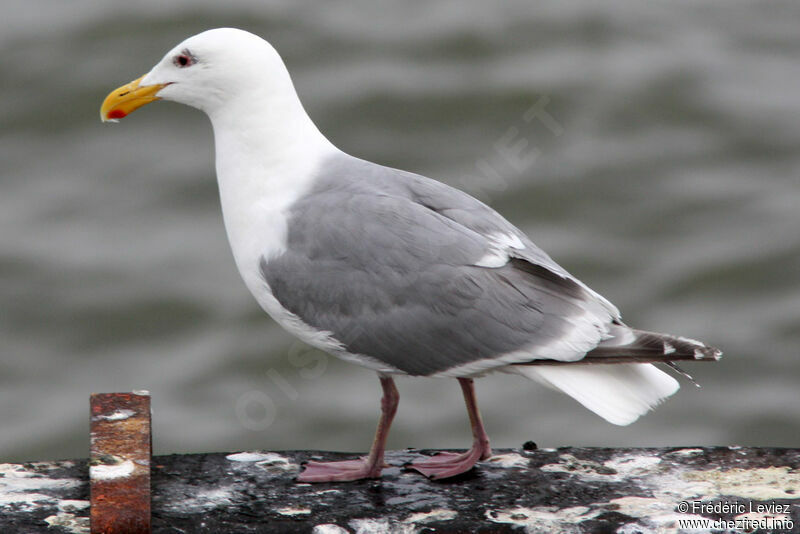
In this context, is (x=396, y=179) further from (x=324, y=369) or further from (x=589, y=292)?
(x=324, y=369)

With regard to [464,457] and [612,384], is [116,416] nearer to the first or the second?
[464,457]

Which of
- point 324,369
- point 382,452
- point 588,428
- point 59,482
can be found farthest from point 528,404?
point 59,482

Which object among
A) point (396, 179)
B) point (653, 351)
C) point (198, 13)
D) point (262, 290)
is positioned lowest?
point (653, 351)

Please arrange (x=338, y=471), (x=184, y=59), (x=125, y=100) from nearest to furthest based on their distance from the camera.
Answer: (x=338, y=471) → (x=184, y=59) → (x=125, y=100)

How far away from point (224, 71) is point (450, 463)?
45.7 inches

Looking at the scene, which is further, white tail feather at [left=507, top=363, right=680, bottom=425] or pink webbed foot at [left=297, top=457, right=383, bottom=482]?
pink webbed foot at [left=297, top=457, right=383, bottom=482]

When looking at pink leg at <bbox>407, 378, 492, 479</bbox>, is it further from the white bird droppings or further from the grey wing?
the white bird droppings

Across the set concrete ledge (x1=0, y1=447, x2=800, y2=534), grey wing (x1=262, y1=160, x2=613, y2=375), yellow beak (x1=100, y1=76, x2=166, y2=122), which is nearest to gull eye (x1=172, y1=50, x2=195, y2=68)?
yellow beak (x1=100, y1=76, x2=166, y2=122)

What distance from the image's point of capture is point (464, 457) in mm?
3176

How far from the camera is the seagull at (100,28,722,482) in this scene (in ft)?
9.84

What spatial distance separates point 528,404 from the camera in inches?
243

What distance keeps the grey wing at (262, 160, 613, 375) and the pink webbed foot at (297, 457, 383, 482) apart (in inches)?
11.1

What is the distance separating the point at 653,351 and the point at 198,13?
5524 millimetres

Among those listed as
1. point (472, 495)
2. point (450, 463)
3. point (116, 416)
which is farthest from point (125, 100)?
point (472, 495)
